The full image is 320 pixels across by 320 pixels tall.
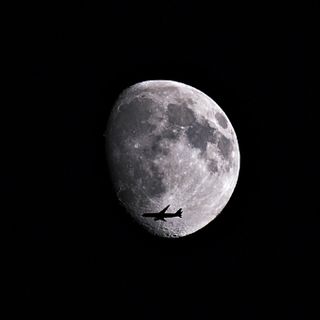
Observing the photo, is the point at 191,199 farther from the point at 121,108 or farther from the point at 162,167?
the point at 121,108

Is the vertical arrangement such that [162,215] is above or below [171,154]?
below

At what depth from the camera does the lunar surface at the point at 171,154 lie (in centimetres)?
430

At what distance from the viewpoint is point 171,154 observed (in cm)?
428

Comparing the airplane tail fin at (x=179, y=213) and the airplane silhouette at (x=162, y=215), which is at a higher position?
the airplane tail fin at (x=179, y=213)

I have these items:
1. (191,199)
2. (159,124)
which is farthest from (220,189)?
(159,124)

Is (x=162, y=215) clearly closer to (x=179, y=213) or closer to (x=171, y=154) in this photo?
(x=179, y=213)

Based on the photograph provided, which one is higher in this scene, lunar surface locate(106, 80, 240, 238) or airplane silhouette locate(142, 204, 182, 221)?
lunar surface locate(106, 80, 240, 238)

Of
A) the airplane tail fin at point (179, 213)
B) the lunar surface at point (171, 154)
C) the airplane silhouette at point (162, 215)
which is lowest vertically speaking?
the airplane silhouette at point (162, 215)

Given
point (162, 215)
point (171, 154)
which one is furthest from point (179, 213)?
point (171, 154)

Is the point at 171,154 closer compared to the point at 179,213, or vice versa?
the point at 171,154

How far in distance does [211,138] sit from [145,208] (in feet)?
3.22

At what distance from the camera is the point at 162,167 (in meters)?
4.29

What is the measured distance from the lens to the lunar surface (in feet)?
14.1

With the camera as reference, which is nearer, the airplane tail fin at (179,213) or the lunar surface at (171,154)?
the lunar surface at (171,154)
